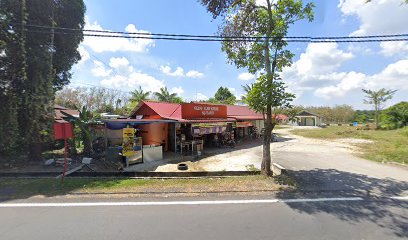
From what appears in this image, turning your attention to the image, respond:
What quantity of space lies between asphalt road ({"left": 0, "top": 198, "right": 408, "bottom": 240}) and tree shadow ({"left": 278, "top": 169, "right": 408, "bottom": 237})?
3 centimetres

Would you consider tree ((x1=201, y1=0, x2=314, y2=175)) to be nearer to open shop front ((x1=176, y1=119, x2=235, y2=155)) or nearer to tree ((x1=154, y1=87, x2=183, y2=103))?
open shop front ((x1=176, y1=119, x2=235, y2=155))

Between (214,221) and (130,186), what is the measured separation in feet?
13.2

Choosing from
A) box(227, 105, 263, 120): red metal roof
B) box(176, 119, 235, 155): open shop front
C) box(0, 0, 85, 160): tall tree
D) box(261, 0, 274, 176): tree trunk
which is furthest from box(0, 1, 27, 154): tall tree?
box(227, 105, 263, 120): red metal roof

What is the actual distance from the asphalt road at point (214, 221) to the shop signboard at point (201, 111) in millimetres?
11139

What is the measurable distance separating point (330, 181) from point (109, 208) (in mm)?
7966

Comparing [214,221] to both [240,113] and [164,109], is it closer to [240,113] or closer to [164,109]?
[164,109]

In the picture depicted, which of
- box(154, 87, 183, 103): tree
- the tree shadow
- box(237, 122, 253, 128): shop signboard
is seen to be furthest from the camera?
box(154, 87, 183, 103): tree

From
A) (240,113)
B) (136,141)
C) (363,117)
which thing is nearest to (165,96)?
(240,113)

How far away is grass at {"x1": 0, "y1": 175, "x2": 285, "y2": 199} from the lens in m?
7.59

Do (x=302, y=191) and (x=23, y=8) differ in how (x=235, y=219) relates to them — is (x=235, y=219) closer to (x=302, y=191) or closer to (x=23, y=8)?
(x=302, y=191)

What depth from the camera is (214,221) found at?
5.40 m

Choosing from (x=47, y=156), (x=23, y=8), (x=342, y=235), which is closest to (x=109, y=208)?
(x=342, y=235)

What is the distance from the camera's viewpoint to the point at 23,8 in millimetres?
11539

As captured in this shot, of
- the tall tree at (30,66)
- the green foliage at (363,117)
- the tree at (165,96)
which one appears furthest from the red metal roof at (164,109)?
the green foliage at (363,117)
